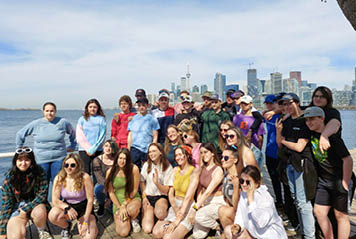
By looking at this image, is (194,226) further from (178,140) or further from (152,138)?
(152,138)

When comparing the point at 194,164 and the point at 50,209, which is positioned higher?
the point at 194,164

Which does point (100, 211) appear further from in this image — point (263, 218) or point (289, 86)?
point (289, 86)

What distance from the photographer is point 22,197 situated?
377 cm

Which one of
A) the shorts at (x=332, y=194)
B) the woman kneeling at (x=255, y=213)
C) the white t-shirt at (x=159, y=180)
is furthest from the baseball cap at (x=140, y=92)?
the shorts at (x=332, y=194)

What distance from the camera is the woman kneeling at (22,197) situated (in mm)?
3590

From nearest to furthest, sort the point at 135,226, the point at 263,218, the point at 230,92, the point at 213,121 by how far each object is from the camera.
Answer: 1. the point at 263,218
2. the point at 135,226
3. the point at 213,121
4. the point at 230,92

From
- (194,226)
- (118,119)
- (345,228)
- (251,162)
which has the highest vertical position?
(118,119)

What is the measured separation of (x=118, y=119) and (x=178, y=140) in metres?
1.32

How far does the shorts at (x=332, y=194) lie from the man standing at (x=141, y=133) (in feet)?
9.20

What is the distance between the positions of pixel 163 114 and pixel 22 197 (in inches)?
109

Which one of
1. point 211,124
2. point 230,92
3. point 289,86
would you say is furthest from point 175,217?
point 289,86

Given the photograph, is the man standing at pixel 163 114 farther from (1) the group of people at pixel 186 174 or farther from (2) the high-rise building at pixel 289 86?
(2) the high-rise building at pixel 289 86

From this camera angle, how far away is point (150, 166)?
172 inches

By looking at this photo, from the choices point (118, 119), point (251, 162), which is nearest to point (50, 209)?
point (118, 119)
